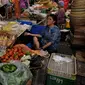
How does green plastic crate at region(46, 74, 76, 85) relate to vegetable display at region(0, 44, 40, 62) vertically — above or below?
below

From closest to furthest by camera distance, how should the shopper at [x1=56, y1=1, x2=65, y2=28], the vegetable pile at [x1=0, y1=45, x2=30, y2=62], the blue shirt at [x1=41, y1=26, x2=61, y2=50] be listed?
the vegetable pile at [x1=0, y1=45, x2=30, y2=62] → the blue shirt at [x1=41, y1=26, x2=61, y2=50] → the shopper at [x1=56, y1=1, x2=65, y2=28]

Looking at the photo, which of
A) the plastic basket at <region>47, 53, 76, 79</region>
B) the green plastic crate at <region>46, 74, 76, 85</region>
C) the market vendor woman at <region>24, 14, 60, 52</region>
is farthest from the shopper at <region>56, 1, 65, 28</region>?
the green plastic crate at <region>46, 74, 76, 85</region>

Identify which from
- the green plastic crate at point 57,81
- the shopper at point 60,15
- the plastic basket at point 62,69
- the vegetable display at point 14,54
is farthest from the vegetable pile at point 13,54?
the shopper at point 60,15

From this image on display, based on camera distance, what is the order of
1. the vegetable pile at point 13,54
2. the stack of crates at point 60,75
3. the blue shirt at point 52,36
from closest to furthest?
1. the stack of crates at point 60,75
2. the vegetable pile at point 13,54
3. the blue shirt at point 52,36

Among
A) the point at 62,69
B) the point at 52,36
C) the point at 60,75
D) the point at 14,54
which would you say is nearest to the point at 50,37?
the point at 52,36

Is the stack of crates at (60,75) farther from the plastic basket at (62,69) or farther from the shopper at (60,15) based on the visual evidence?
the shopper at (60,15)

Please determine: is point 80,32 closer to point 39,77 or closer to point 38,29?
point 38,29

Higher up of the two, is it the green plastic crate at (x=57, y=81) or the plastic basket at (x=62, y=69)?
the plastic basket at (x=62, y=69)

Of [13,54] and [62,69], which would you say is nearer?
[62,69]

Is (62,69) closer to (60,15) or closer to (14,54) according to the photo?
(14,54)

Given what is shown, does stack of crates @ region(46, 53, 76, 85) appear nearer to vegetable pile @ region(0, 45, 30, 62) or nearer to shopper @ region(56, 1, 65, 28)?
vegetable pile @ region(0, 45, 30, 62)

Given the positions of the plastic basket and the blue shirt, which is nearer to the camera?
the plastic basket

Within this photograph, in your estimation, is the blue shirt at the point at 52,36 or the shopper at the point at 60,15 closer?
the blue shirt at the point at 52,36

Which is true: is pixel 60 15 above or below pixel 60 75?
below
